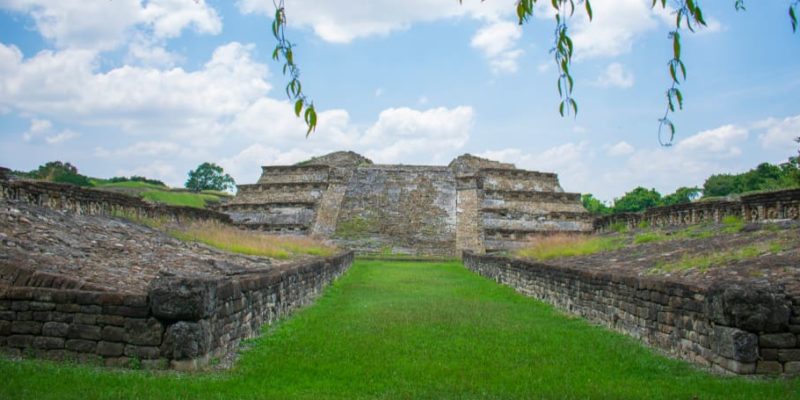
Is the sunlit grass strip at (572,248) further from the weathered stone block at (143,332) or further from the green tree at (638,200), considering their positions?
the green tree at (638,200)

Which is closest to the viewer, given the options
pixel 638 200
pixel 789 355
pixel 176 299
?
pixel 176 299

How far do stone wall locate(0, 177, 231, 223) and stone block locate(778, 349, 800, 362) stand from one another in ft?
35.3

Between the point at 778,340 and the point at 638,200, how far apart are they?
227 ft

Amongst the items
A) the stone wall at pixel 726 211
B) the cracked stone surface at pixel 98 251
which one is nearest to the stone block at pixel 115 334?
the cracked stone surface at pixel 98 251

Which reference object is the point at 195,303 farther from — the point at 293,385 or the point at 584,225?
the point at 584,225

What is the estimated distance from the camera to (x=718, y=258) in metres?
10.1

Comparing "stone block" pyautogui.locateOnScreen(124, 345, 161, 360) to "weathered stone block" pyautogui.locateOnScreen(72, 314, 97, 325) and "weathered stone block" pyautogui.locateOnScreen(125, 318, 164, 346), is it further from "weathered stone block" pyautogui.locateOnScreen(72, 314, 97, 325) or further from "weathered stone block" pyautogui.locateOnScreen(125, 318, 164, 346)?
"weathered stone block" pyautogui.locateOnScreen(72, 314, 97, 325)

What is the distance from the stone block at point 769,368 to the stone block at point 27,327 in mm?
6581

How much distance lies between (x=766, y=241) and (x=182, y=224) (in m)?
13.6

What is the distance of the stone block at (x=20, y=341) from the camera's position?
627 centimetres

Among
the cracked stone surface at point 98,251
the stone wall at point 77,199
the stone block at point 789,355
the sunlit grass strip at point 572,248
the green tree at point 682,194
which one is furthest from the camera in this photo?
the green tree at point 682,194

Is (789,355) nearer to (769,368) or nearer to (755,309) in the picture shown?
(769,368)

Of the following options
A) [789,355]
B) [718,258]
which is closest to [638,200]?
[718,258]

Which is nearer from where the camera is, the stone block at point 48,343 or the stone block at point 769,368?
the stone block at point 769,368
